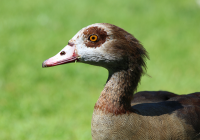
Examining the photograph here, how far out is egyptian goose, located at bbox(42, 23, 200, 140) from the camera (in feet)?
8.06

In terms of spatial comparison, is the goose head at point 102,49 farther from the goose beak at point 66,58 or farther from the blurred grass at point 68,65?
the blurred grass at point 68,65

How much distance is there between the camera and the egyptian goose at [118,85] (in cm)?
246

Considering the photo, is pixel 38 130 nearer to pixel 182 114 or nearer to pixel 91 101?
pixel 91 101

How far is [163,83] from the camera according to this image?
5.52 meters

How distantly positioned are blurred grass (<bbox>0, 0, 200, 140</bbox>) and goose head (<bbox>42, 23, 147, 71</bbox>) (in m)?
1.68

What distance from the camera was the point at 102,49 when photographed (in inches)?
96.5

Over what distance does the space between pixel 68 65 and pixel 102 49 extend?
3.25 meters

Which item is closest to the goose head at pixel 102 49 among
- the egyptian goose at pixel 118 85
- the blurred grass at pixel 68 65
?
the egyptian goose at pixel 118 85

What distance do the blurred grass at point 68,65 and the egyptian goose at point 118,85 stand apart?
1.48 m

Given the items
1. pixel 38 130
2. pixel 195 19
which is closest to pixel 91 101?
pixel 38 130

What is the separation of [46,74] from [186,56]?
3138mm

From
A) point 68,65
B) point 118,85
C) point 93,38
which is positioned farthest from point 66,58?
point 68,65

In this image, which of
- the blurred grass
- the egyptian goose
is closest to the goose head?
the egyptian goose

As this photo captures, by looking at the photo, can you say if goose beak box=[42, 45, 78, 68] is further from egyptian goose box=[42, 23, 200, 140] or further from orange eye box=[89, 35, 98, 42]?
orange eye box=[89, 35, 98, 42]
